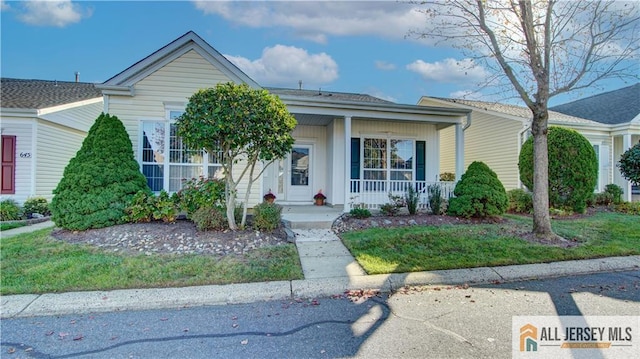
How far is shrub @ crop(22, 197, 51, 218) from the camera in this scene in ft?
32.1

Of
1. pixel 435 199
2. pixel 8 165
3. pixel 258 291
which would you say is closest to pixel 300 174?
pixel 435 199

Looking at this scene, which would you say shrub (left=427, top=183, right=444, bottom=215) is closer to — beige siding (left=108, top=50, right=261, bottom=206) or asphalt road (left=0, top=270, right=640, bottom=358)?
asphalt road (left=0, top=270, right=640, bottom=358)

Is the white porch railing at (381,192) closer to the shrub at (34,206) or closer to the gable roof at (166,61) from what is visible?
the gable roof at (166,61)

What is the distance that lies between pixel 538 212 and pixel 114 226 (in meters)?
9.20

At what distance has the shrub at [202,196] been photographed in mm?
7191

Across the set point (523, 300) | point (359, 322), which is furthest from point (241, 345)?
point (523, 300)

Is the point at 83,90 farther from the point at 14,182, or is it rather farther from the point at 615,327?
the point at 615,327

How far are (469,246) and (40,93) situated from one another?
1563cm

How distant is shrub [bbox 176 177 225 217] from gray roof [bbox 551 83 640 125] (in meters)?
17.7

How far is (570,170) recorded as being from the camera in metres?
10.0

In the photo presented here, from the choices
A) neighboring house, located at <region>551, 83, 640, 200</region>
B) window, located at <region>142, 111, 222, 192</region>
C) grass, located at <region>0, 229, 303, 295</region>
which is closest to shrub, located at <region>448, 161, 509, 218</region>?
grass, located at <region>0, 229, 303, 295</region>

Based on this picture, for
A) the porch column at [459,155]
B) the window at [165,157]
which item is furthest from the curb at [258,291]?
the porch column at [459,155]

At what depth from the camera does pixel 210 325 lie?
3.39 meters

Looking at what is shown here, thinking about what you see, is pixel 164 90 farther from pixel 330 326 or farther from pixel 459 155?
pixel 459 155
